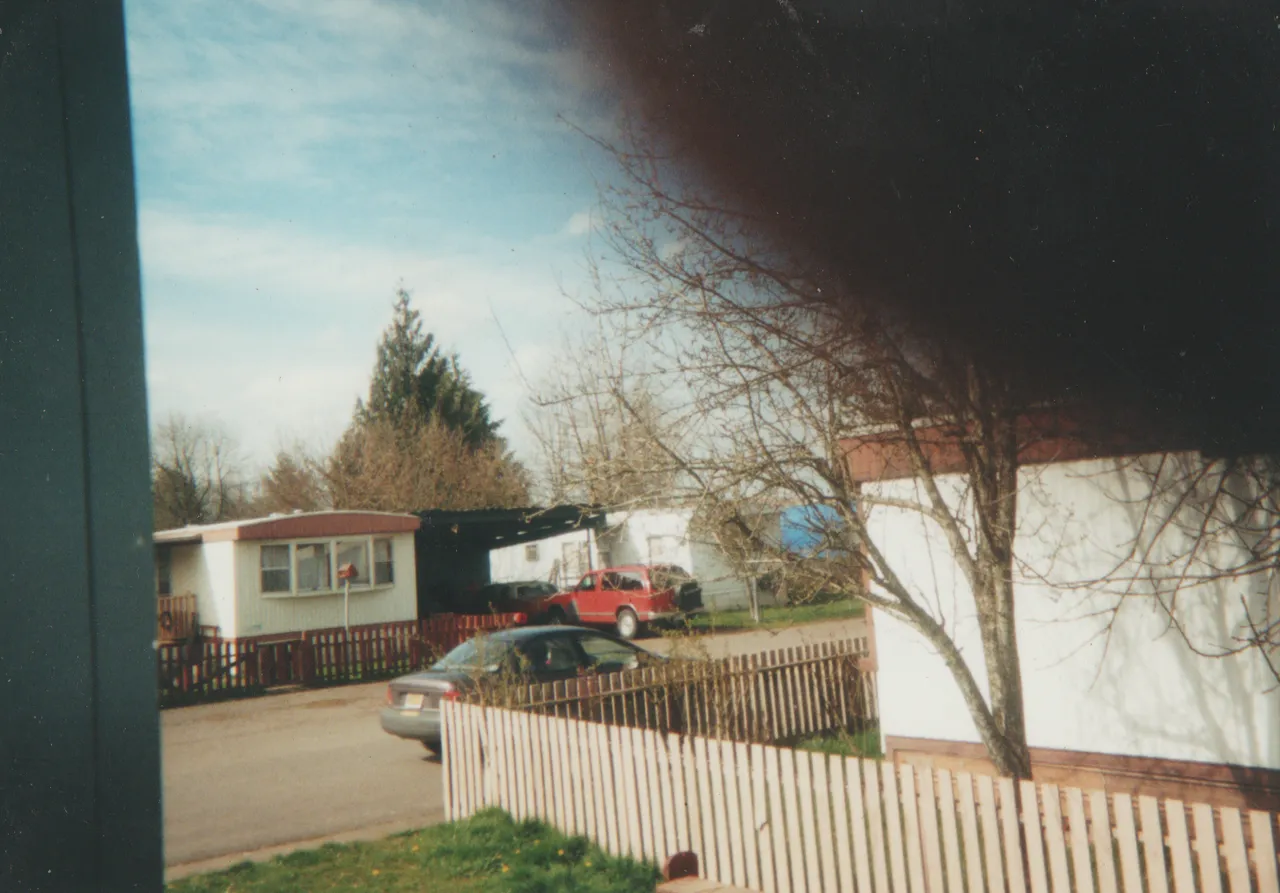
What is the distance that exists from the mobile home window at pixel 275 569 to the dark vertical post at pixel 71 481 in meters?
19.8

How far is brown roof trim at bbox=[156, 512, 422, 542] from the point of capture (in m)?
19.2

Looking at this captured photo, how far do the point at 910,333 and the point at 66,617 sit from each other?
8.85 feet

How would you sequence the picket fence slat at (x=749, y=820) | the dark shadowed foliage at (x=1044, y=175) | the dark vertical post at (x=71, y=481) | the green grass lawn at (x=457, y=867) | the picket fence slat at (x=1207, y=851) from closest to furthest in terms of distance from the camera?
1. the dark vertical post at (x=71, y=481)
2. the dark shadowed foliage at (x=1044, y=175)
3. the picket fence slat at (x=1207, y=851)
4. the picket fence slat at (x=749, y=820)
5. the green grass lawn at (x=457, y=867)

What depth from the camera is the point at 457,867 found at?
5.73 m

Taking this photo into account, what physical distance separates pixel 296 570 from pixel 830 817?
1701cm

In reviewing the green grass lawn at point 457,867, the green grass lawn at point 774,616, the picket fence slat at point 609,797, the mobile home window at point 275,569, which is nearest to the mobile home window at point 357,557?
the mobile home window at point 275,569

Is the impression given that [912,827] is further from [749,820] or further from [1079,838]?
[749,820]

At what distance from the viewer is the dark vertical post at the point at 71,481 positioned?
122 centimetres

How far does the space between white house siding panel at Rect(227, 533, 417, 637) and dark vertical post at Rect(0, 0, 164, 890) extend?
19.7 meters

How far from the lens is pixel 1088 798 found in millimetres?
3949

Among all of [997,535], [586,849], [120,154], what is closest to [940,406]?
[997,535]

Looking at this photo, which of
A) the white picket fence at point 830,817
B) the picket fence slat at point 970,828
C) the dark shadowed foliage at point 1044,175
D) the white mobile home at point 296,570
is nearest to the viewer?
the dark shadowed foliage at point 1044,175

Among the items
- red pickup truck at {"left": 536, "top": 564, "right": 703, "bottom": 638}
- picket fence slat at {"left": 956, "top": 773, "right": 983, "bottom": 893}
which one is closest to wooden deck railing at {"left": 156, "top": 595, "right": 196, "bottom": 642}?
red pickup truck at {"left": 536, "top": 564, "right": 703, "bottom": 638}

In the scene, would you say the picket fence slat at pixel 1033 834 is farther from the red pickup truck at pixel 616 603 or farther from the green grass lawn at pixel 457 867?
the red pickup truck at pixel 616 603
